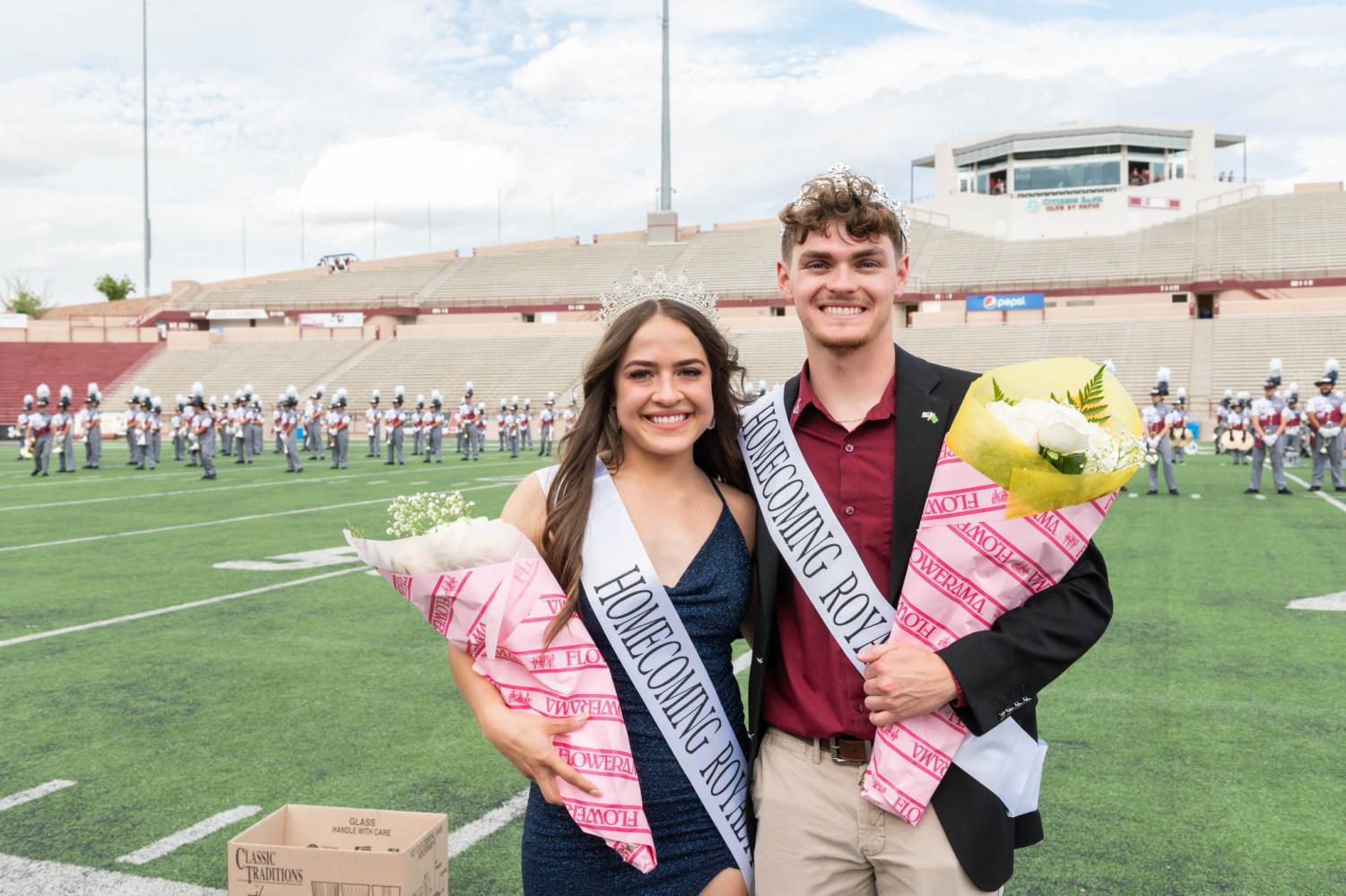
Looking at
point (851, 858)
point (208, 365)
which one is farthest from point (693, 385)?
point (208, 365)

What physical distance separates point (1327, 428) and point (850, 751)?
15712 mm

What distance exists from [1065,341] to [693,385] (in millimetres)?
37691

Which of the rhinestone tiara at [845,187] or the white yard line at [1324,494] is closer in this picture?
the rhinestone tiara at [845,187]

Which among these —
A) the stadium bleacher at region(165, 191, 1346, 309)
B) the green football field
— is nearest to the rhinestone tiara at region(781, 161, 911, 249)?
the green football field

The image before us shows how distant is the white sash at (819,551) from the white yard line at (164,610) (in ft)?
19.4

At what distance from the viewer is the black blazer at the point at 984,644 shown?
179cm

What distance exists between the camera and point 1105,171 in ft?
181

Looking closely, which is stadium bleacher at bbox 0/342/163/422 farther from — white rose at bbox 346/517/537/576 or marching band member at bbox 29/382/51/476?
white rose at bbox 346/517/537/576

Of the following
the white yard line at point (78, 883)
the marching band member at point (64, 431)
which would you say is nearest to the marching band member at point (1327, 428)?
the white yard line at point (78, 883)

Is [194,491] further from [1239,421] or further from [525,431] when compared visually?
[1239,421]

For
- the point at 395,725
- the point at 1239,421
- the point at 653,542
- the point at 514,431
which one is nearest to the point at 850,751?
the point at 653,542

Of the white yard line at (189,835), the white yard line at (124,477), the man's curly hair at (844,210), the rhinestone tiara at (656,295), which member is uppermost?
the man's curly hair at (844,210)

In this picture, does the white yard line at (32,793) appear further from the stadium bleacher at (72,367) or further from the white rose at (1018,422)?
the stadium bleacher at (72,367)

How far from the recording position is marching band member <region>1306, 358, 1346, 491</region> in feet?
48.8
